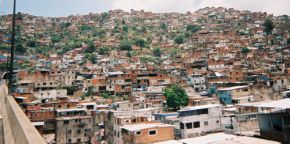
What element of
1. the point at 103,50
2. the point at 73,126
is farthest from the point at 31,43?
the point at 73,126

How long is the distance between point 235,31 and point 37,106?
84553 millimetres

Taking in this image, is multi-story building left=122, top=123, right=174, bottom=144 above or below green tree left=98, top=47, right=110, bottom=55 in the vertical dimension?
below

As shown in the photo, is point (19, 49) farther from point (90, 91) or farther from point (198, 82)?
point (198, 82)

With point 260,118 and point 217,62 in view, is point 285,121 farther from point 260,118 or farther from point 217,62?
point 217,62

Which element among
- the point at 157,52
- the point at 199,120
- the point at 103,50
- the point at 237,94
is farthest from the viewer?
the point at 157,52

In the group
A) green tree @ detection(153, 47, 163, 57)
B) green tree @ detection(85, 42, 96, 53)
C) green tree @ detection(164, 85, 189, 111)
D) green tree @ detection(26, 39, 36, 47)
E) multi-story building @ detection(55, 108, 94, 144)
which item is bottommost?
multi-story building @ detection(55, 108, 94, 144)

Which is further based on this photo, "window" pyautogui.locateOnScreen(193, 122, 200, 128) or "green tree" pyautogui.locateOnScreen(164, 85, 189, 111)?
"green tree" pyautogui.locateOnScreen(164, 85, 189, 111)

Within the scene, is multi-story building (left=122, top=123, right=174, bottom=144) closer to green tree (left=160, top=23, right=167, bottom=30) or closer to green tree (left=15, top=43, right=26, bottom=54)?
green tree (left=15, top=43, right=26, bottom=54)

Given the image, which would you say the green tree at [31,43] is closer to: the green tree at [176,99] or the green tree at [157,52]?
the green tree at [157,52]

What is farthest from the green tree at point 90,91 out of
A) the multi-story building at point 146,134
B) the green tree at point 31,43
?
the green tree at point 31,43

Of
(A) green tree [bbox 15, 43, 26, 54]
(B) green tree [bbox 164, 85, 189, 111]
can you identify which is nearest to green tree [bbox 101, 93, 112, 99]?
(B) green tree [bbox 164, 85, 189, 111]

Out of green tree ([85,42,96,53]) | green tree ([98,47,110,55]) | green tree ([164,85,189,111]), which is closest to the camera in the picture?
green tree ([164,85,189,111])

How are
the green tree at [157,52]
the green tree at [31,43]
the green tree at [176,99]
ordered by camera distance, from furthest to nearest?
the green tree at [31,43] → the green tree at [157,52] → the green tree at [176,99]

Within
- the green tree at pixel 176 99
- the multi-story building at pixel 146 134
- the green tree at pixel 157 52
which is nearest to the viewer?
the multi-story building at pixel 146 134
